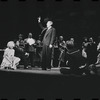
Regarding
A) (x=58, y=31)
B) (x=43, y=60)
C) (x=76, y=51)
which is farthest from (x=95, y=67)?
(x=58, y=31)

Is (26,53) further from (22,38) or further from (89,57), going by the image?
(89,57)

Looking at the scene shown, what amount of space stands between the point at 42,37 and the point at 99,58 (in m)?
1.74

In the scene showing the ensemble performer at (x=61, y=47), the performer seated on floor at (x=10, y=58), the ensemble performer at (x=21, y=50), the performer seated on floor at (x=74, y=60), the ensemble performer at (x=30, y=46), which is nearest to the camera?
the performer seated on floor at (x=74, y=60)

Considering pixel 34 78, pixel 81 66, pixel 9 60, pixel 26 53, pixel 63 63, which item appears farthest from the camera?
pixel 63 63

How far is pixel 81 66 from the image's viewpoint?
6109 mm

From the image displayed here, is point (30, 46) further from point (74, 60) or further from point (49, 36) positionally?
point (74, 60)

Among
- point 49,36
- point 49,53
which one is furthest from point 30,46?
point 49,36

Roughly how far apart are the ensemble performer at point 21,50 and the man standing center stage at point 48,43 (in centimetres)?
72

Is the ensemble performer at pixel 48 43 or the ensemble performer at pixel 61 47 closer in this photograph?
the ensemble performer at pixel 48 43

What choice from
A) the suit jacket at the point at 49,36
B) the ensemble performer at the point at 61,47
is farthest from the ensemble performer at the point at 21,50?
the ensemble performer at the point at 61,47

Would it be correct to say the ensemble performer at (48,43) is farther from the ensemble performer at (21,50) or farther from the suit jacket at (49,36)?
the ensemble performer at (21,50)

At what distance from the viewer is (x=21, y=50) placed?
23.8 ft

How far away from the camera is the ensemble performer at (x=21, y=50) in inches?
287

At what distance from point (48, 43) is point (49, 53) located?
257 mm
